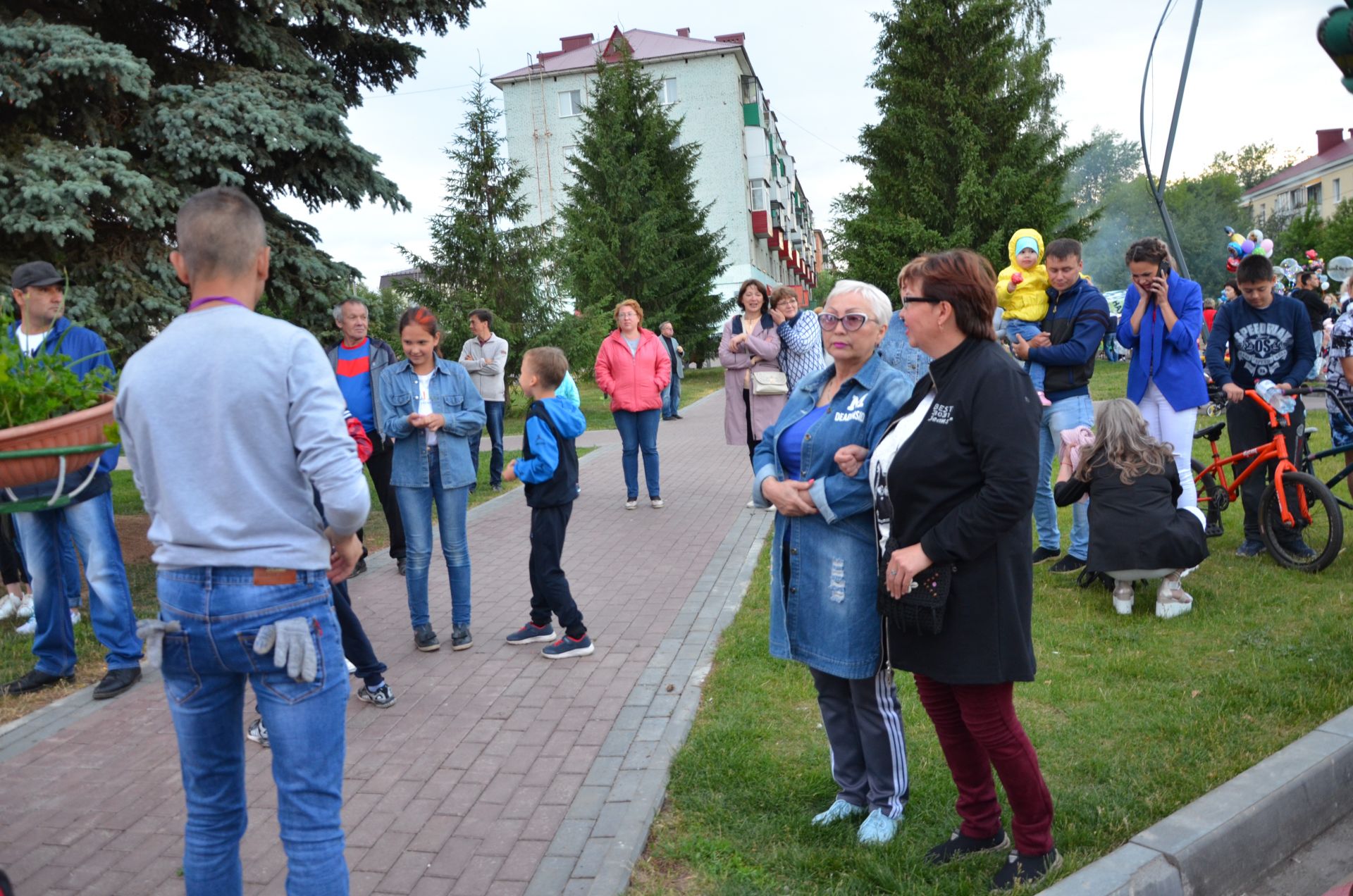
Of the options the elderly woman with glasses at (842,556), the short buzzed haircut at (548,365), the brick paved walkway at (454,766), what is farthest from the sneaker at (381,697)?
the elderly woman with glasses at (842,556)

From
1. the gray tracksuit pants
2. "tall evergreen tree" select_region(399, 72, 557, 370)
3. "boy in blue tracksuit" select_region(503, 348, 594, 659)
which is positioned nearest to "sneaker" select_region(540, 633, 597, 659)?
"boy in blue tracksuit" select_region(503, 348, 594, 659)

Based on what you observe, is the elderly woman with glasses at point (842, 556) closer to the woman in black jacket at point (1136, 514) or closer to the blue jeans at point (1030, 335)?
the woman in black jacket at point (1136, 514)

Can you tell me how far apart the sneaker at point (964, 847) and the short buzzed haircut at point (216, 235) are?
9.00ft

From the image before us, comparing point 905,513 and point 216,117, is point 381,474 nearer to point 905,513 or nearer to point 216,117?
point 216,117

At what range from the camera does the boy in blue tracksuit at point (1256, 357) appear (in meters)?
6.90

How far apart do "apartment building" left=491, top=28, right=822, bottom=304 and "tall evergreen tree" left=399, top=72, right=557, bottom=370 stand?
26305 mm

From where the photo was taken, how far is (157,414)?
2.53 meters

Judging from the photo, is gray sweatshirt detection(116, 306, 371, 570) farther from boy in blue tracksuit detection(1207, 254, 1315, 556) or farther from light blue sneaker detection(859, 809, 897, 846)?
boy in blue tracksuit detection(1207, 254, 1315, 556)

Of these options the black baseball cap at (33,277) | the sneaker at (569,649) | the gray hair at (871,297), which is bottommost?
the sneaker at (569,649)

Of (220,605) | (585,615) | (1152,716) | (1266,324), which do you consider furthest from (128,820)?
(1266,324)

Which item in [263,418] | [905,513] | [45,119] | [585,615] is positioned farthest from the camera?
[45,119]

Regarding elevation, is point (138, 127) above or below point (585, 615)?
above

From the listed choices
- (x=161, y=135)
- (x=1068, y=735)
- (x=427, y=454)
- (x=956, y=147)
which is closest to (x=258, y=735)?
(x=427, y=454)

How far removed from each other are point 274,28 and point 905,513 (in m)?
9.54
